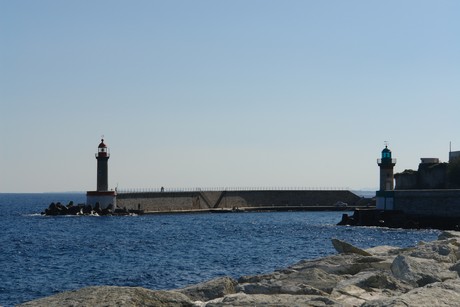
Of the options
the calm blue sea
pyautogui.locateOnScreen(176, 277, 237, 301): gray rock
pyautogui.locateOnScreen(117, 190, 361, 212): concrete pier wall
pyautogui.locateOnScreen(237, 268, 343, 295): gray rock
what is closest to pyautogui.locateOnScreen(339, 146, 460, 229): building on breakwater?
the calm blue sea

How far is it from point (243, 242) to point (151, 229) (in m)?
13.9

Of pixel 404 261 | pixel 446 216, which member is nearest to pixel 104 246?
pixel 446 216

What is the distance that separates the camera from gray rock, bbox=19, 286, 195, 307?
7.91m

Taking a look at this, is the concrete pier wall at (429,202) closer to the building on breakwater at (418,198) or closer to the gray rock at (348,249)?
the building on breakwater at (418,198)

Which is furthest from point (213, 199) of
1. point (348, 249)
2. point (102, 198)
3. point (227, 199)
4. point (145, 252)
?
point (348, 249)

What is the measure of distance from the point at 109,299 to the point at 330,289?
359 centimetres

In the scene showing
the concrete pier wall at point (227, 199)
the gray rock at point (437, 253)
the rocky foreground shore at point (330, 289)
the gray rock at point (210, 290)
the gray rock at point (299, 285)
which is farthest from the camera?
the concrete pier wall at point (227, 199)

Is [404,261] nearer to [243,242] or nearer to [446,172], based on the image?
[243,242]

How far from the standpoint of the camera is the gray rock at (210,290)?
10.1 m

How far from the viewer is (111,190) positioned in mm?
67938

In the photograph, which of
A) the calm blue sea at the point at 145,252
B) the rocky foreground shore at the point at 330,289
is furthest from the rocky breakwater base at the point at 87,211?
the rocky foreground shore at the point at 330,289

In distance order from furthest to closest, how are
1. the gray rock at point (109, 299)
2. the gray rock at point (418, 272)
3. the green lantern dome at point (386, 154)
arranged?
the green lantern dome at point (386, 154) < the gray rock at point (418, 272) < the gray rock at point (109, 299)

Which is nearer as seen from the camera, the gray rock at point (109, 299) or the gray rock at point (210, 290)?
the gray rock at point (109, 299)

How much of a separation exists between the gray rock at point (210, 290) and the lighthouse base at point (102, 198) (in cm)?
5759
